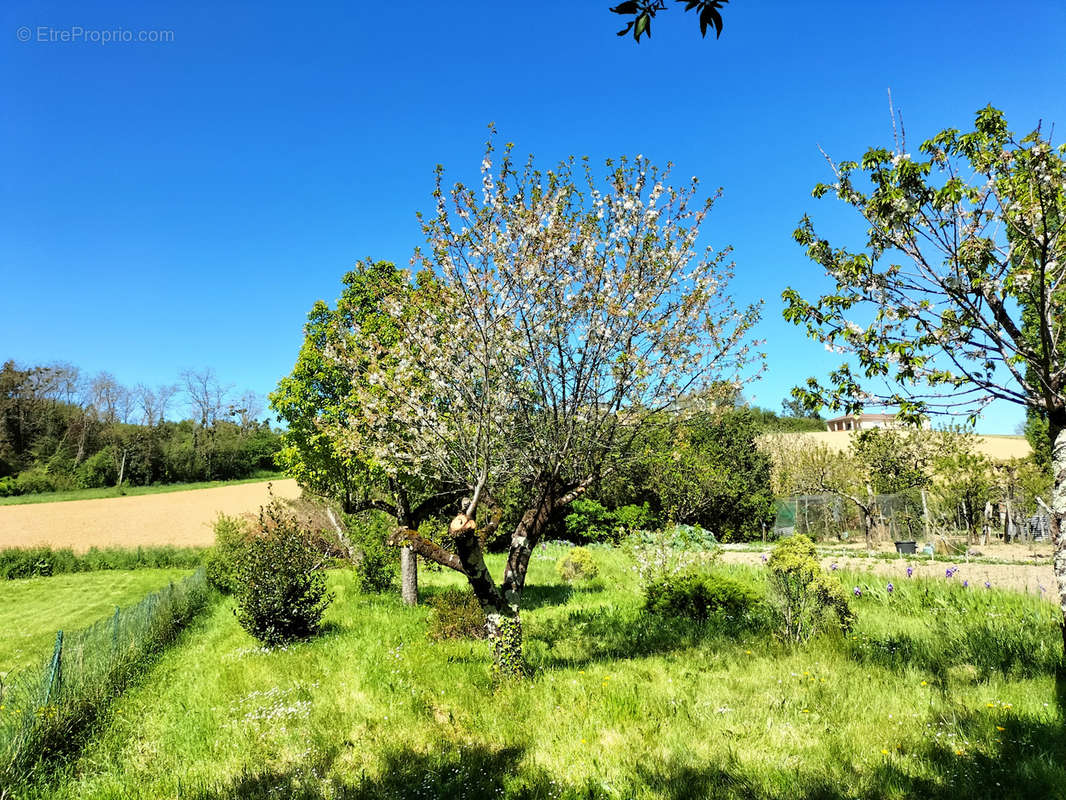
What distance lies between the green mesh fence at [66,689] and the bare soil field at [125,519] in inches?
936

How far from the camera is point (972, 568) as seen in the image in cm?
1470

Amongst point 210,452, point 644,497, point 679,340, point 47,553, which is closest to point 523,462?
point 679,340

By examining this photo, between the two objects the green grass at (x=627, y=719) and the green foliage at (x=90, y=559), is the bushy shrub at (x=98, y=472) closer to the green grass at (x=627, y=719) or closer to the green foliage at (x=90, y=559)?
the green foliage at (x=90, y=559)

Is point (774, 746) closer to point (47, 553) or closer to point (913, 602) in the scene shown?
point (913, 602)

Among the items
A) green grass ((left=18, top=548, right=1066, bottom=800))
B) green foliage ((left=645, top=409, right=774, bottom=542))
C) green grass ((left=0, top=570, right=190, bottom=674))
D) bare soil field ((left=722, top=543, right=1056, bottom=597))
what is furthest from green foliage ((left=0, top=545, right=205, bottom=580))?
bare soil field ((left=722, top=543, right=1056, bottom=597))

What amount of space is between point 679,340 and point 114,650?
10.1 m

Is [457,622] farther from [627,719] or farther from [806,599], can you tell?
[806,599]

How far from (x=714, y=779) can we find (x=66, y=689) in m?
7.79

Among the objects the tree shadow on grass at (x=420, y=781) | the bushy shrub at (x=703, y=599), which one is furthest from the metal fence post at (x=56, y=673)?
the bushy shrub at (x=703, y=599)

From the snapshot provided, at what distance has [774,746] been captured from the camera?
4988mm

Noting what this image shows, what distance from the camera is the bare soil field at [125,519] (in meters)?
32.0

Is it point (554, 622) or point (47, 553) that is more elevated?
point (554, 622)

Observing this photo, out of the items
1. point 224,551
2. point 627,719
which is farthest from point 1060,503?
point 224,551

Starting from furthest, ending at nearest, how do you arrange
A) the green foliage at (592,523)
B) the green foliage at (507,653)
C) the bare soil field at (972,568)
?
the green foliage at (592,523) → the bare soil field at (972,568) → the green foliage at (507,653)
